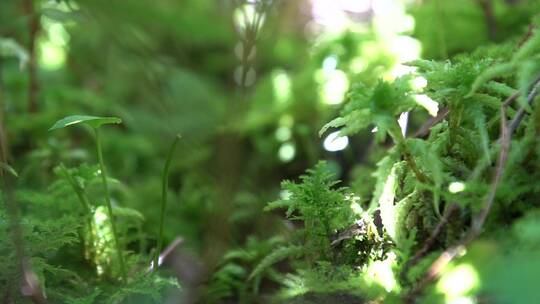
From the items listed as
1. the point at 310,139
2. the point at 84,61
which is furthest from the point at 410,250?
the point at 84,61

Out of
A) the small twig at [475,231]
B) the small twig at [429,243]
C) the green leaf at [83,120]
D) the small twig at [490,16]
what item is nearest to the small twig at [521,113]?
the small twig at [475,231]

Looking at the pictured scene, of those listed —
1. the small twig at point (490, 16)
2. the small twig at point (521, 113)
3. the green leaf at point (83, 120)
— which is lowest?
the green leaf at point (83, 120)

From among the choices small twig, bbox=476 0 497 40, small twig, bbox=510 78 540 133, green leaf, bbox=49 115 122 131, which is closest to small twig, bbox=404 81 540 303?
small twig, bbox=510 78 540 133

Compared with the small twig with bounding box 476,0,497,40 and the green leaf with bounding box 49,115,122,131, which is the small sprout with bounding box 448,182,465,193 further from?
the small twig with bounding box 476,0,497,40

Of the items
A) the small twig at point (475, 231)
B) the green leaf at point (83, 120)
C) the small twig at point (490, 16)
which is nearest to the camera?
the small twig at point (475, 231)

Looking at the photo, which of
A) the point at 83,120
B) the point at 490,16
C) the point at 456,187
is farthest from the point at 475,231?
the point at 490,16

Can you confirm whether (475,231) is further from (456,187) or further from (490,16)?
(490,16)

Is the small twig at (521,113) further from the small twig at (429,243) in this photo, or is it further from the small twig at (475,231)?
the small twig at (429,243)

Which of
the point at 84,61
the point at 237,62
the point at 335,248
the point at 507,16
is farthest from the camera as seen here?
the point at 237,62

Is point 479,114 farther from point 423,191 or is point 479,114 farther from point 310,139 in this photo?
point 310,139

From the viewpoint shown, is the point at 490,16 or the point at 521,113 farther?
the point at 490,16

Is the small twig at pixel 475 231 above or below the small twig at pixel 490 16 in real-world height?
below
